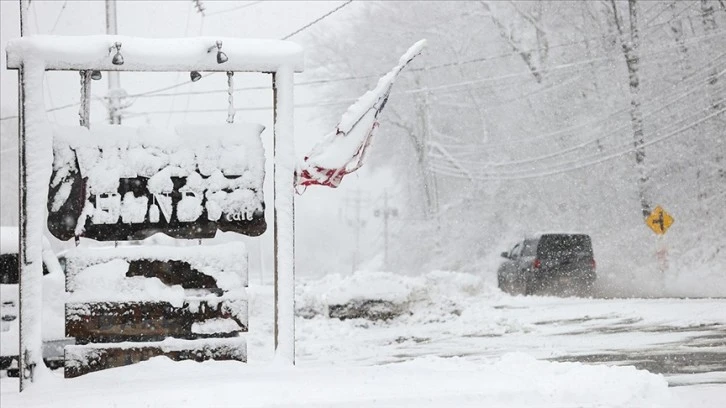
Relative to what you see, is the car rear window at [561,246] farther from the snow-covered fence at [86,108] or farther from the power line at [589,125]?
the snow-covered fence at [86,108]

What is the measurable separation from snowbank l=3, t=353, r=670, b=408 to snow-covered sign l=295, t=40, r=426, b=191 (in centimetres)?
196

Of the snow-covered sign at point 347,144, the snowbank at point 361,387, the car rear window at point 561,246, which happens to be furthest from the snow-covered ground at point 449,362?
the snow-covered sign at point 347,144

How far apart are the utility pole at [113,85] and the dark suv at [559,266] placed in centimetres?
1354

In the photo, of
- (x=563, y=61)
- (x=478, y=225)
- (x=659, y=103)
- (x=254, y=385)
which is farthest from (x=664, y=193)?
(x=254, y=385)

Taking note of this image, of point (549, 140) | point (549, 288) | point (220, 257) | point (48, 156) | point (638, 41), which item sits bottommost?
point (549, 288)

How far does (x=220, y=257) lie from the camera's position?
8.79 meters

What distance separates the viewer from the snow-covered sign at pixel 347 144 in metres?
9.21

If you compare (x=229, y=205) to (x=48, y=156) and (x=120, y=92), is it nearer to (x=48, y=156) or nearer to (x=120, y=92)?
(x=48, y=156)

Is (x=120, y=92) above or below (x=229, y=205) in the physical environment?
above

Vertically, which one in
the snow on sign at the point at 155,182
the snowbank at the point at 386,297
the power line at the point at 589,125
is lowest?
the snowbank at the point at 386,297

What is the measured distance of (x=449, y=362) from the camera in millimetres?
8852

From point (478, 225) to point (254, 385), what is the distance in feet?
138

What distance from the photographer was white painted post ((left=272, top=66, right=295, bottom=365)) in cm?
873

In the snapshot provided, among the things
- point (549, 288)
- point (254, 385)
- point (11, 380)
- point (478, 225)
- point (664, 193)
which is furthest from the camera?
point (478, 225)
